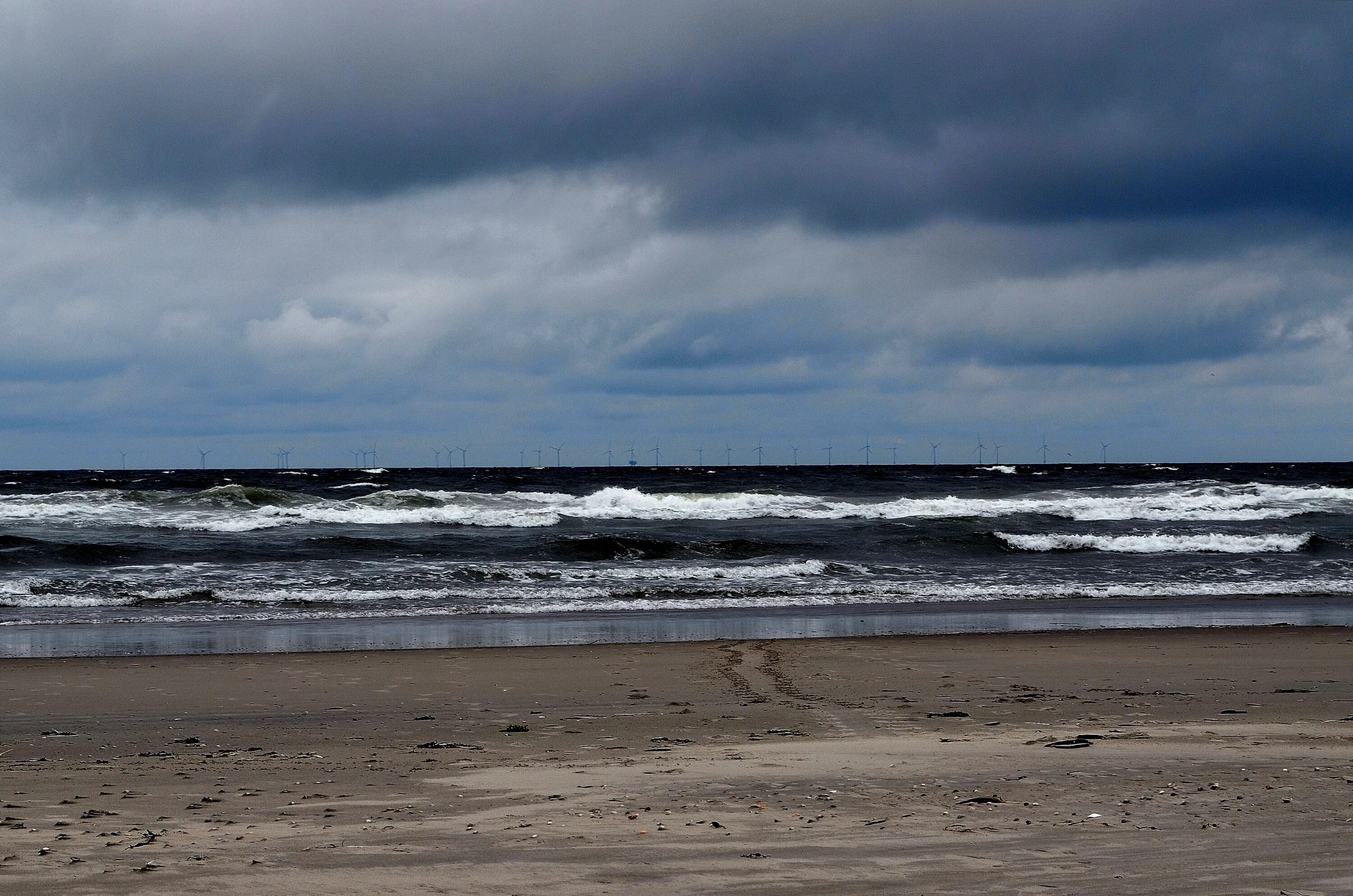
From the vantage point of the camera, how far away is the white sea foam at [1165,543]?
27.1m

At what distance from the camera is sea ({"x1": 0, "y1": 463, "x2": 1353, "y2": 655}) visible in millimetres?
15242

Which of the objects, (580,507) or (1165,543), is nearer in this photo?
(1165,543)

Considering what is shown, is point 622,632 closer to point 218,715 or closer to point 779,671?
point 779,671

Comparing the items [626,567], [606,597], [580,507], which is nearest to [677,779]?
[606,597]

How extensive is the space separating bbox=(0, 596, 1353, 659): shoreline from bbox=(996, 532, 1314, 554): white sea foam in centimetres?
909

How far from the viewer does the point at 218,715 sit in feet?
27.6

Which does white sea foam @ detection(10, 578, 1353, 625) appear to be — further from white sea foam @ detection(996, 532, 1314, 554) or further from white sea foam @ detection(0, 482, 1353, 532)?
white sea foam @ detection(0, 482, 1353, 532)

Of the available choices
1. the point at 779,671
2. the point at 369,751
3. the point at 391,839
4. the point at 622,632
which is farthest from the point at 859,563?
the point at 391,839

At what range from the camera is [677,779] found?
587 cm

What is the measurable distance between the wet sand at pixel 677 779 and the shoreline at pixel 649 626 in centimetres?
217

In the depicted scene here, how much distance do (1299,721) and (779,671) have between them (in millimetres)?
4433

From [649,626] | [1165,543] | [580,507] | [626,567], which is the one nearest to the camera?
[649,626]

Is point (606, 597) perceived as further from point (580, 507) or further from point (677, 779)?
point (580, 507)

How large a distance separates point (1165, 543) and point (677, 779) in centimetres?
2524
